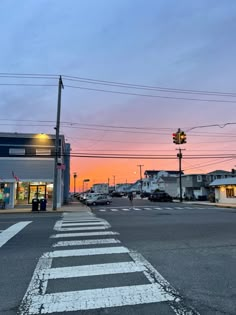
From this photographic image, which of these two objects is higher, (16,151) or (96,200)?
(16,151)

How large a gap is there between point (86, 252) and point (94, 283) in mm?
2575

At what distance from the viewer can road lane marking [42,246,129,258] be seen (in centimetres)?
785

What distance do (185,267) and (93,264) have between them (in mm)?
2195

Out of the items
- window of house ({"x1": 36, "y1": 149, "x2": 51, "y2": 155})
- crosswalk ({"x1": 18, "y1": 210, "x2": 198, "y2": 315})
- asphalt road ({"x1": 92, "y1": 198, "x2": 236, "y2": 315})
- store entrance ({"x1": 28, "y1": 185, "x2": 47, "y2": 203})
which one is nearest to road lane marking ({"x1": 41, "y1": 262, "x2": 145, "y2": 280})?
crosswalk ({"x1": 18, "y1": 210, "x2": 198, "y2": 315})

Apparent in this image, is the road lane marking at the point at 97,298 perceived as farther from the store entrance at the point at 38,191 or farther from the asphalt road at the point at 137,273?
the store entrance at the point at 38,191

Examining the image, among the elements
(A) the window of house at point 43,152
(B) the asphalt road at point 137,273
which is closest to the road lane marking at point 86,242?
(B) the asphalt road at point 137,273

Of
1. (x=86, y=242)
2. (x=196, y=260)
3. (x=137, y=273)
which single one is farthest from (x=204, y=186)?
(x=137, y=273)

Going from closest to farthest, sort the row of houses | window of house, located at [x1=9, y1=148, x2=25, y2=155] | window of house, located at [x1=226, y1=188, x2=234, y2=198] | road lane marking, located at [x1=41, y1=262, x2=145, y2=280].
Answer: road lane marking, located at [x1=41, y1=262, x2=145, y2=280]
window of house, located at [x1=9, y1=148, x2=25, y2=155]
window of house, located at [x1=226, y1=188, x2=234, y2=198]
the row of houses

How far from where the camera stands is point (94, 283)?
Result: 5.61m

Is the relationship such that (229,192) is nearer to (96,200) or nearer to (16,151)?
(96,200)

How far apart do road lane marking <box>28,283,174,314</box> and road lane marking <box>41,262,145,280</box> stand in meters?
0.96

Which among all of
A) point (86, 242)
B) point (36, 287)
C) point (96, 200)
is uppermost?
point (96, 200)

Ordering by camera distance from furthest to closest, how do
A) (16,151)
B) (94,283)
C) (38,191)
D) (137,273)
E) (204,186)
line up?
(204,186)
(38,191)
(16,151)
(137,273)
(94,283)

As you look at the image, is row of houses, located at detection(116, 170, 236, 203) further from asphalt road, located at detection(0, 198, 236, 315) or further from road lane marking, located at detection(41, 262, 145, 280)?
road lane marking, located at detection(41, 262, 145, 280)
